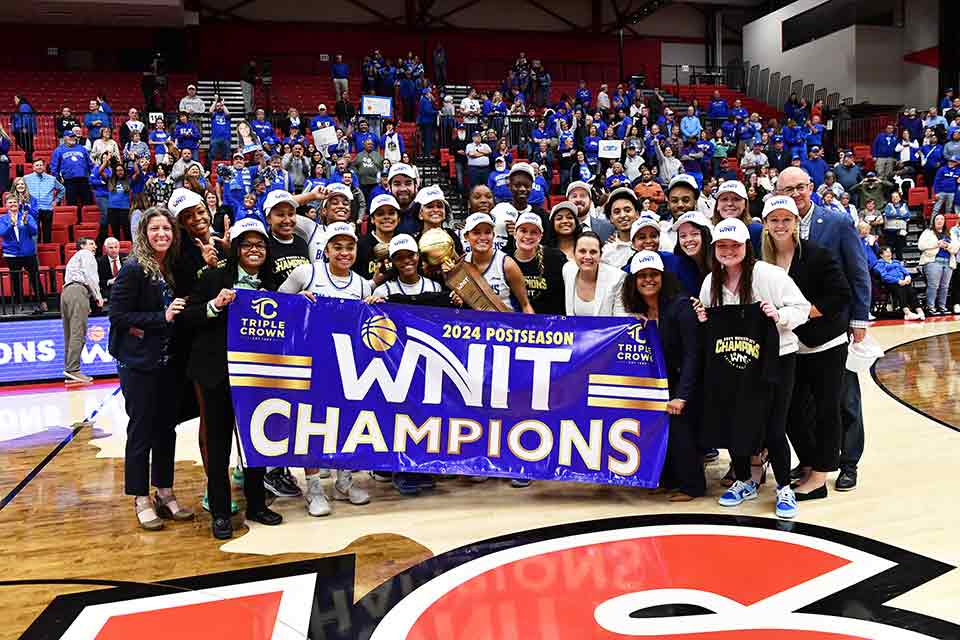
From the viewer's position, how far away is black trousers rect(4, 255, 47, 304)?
1083 centimetres

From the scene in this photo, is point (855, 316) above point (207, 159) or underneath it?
underneath

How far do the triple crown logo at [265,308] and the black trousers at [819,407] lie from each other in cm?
303

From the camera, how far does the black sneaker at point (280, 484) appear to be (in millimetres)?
4938

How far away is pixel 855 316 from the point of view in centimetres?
455

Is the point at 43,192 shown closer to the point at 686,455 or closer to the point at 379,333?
the point at 379,333

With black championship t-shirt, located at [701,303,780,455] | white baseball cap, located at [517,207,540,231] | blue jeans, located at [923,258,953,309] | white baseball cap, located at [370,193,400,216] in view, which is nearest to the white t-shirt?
blue jeans, located at [923,258,953,309]

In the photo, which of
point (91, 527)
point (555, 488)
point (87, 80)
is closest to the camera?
point (91, 527)

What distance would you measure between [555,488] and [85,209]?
11.1 meters

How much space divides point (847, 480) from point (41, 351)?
906cm

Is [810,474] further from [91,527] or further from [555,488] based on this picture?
[91,527]

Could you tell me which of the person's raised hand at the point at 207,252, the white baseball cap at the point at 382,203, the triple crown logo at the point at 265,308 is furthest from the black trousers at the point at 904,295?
the person's raised hand at the point at 207,252

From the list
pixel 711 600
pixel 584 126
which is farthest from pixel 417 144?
pixel 711 600

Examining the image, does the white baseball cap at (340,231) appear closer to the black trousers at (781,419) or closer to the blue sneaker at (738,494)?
the black trousers at (781,419)

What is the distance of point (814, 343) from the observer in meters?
4.34
